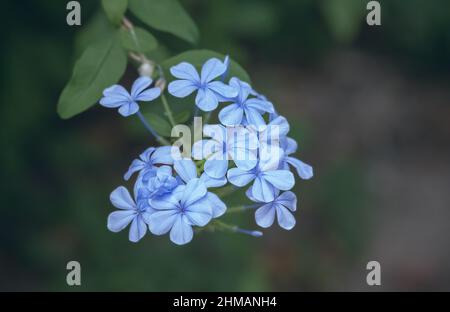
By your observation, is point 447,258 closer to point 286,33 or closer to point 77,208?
point 286,33

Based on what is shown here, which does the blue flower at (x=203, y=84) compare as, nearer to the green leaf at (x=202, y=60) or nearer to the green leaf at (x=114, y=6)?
the green leaf at (x=202, y=60)

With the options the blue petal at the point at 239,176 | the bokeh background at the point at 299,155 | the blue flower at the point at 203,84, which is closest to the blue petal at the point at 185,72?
the blue flower at the point at 203,84

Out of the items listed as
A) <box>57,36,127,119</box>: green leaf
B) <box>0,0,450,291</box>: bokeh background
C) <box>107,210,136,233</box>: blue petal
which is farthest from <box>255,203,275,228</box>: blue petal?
<box>0,0,450,291</box>: bokeh background

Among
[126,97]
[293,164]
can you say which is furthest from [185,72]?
[293,164]

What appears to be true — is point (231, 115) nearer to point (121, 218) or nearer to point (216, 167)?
point (216, 167)

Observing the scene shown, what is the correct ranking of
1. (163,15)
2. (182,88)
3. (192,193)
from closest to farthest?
(192,193) < (182,88) < (163,15)

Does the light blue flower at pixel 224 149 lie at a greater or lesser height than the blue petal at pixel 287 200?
greater
